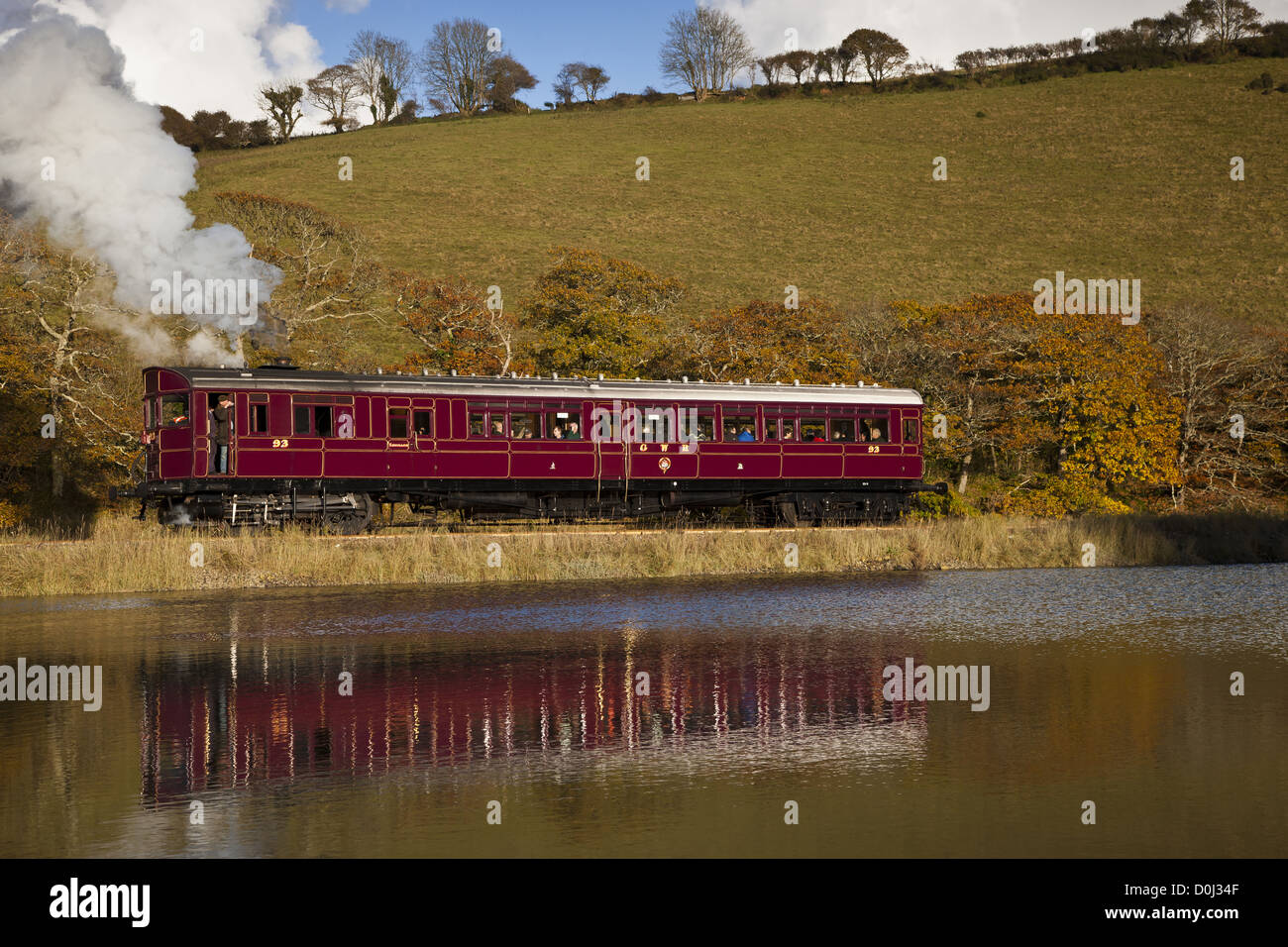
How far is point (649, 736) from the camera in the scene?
952 centimetres

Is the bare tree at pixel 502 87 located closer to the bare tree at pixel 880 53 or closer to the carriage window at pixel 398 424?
the bare tree at pixel 880 53

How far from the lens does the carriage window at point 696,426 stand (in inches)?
1225

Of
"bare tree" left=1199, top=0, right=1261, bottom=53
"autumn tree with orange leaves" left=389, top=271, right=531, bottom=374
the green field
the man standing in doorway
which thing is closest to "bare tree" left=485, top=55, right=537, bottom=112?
the green field

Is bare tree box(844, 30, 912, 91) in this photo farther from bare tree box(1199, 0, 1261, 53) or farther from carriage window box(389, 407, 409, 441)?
carriage window box(389, 407, 409, 441)

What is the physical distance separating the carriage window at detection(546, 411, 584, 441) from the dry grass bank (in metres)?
2.13

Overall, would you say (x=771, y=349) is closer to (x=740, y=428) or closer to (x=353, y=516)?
(x=740, y=428)

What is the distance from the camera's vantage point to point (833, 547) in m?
25.7

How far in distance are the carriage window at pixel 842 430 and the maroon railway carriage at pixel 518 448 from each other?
2 cm

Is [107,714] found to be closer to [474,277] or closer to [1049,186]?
[474,277]

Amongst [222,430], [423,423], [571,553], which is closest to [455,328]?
[423,423]

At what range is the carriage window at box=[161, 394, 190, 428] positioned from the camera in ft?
87.7

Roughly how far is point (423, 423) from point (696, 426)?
6440 mm

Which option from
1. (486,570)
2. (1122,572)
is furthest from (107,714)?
(1122,572)
